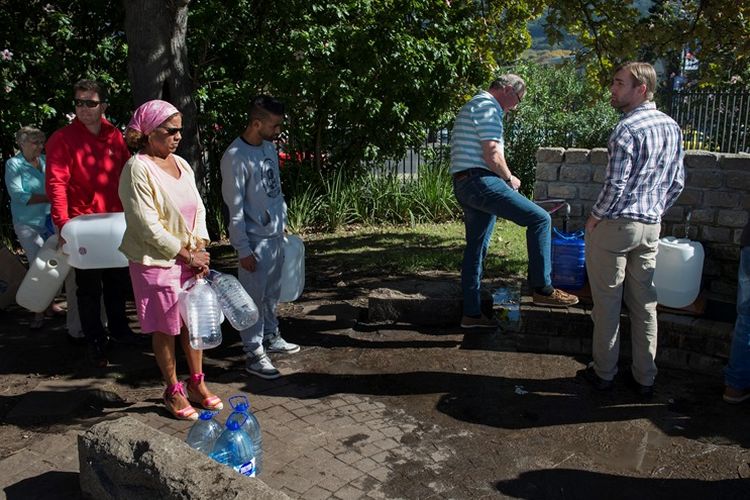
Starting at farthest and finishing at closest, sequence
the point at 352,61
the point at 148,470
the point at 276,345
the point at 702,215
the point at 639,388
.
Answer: the point at 352,61
the point at 702,215
the point at 276,345
the point at 639,388
the point at 148,470

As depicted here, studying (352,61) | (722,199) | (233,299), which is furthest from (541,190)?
(352,61)

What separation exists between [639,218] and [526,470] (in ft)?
5.65

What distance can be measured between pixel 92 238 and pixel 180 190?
1.18 m

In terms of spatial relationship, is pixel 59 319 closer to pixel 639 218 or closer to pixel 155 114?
pixel 155 114

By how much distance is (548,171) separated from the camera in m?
6.55

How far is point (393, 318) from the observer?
647 centimetres

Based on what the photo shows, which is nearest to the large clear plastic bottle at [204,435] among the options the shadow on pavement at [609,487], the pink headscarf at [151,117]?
the shadow on pavement at [609,487]

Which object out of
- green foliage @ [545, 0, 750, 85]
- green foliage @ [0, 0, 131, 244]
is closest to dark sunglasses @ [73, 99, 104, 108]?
green foliage @ [0, 0, 131, 244]

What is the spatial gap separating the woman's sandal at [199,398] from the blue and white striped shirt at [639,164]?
2.71 metres

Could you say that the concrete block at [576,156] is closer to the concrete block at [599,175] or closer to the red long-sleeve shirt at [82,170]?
the concrete block at [599,175]

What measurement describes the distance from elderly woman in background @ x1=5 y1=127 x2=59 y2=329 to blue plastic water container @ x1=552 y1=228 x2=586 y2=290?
4367mm

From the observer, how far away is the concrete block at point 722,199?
5.75 meters

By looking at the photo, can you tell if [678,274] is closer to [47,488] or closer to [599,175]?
[599,175]

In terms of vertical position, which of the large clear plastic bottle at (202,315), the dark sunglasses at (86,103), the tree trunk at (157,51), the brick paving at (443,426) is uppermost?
the tree trunk at (157,51)
